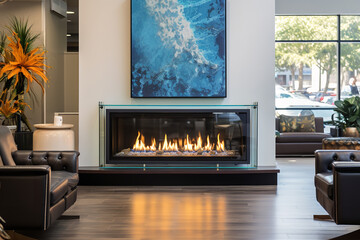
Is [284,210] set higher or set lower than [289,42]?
lower

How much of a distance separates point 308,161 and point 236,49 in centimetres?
364

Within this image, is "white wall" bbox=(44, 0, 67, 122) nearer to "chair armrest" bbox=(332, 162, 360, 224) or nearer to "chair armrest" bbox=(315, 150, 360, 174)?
"chair armrest" bbox=(315, 150, 360, 174)

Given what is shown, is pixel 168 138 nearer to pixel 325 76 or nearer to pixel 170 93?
pixel 170 93

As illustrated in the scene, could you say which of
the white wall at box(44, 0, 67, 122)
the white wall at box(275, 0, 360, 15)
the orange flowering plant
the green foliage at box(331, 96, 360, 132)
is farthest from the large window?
the orange flowering plant

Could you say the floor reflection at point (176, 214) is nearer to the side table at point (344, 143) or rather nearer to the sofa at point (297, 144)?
the side table at point (344, 143)

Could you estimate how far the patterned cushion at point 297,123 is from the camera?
429 inches

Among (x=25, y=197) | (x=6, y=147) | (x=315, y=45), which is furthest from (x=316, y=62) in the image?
(x=25, y=197)

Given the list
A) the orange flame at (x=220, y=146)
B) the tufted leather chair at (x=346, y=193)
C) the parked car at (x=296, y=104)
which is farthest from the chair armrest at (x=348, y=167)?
the parked car at (x=296, y=104)

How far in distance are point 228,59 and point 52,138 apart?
237 centimetres

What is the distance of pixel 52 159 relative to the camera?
4.93m

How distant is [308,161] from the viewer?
9.67m

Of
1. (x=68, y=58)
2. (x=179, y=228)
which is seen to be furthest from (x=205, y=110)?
(x=68, y=58)

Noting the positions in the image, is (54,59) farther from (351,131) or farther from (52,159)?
(351,131)

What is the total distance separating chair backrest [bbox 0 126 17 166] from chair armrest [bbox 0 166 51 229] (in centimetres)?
85
